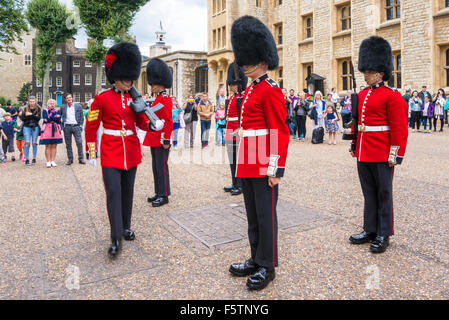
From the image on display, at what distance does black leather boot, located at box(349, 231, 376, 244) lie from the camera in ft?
13.9

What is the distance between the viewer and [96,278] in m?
3.53

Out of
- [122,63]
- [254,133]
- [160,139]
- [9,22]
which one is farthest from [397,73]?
[9,22]

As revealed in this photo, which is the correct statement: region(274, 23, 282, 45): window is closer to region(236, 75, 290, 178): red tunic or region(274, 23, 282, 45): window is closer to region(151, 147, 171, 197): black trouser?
region(151, 147, 171, 197): black trouser

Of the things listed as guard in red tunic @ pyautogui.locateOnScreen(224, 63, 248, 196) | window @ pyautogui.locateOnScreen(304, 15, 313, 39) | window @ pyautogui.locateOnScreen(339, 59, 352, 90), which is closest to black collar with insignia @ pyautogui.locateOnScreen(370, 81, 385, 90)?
guard in red tunic @ pyautogui.locateOnScreen(224, 63, 248, 196)

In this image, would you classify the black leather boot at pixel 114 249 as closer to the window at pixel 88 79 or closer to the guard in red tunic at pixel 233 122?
the guard in red tunic at pixel 233 122

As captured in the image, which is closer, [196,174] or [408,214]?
[408,214]

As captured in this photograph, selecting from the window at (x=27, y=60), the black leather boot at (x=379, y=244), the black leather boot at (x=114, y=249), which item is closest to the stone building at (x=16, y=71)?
the window at (x=27, y=60)

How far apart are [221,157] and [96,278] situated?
783 centimetres

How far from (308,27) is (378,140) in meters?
25.5

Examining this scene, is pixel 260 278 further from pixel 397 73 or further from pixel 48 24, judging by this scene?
pixel 48 24

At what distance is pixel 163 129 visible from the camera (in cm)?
595

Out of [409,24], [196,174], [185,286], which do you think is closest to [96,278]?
[185,286]

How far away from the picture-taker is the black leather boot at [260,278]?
3260mm
